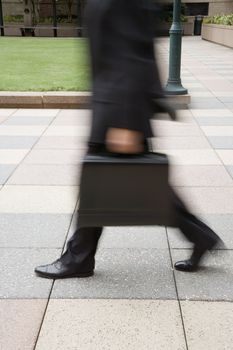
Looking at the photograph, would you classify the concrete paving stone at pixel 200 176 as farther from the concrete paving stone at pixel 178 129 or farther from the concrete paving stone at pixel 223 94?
the concrete paving stone at pixel 223 94

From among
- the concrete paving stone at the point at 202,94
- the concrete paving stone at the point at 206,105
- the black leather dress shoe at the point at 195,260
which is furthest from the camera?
the concrete paving stone at the point at 202,94

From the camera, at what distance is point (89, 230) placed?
293 centimetres

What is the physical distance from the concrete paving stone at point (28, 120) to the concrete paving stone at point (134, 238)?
4.25m

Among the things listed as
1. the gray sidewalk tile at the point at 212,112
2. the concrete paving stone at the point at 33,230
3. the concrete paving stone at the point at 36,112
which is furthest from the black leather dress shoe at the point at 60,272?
the gray sidewalk tile at the point at 212,112

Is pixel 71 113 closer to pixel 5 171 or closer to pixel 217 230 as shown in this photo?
pixel 5 171

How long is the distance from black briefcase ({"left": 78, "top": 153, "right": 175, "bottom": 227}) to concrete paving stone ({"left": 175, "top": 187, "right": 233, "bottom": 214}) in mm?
1589

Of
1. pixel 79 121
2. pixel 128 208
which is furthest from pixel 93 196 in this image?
pixel 79 121

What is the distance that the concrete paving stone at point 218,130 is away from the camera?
703 centimetres

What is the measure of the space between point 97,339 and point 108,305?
0.32 metres

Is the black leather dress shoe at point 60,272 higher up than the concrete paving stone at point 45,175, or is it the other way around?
the black leather dress shoe at point 60,272

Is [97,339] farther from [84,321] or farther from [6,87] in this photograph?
[6,87]

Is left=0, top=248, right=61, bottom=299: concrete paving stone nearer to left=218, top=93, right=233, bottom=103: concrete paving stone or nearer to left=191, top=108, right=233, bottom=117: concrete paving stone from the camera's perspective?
left=191, top=108, right=233, bottom=117: concrete paving stone

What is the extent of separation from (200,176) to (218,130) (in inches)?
90.5

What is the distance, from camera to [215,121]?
784 cm
